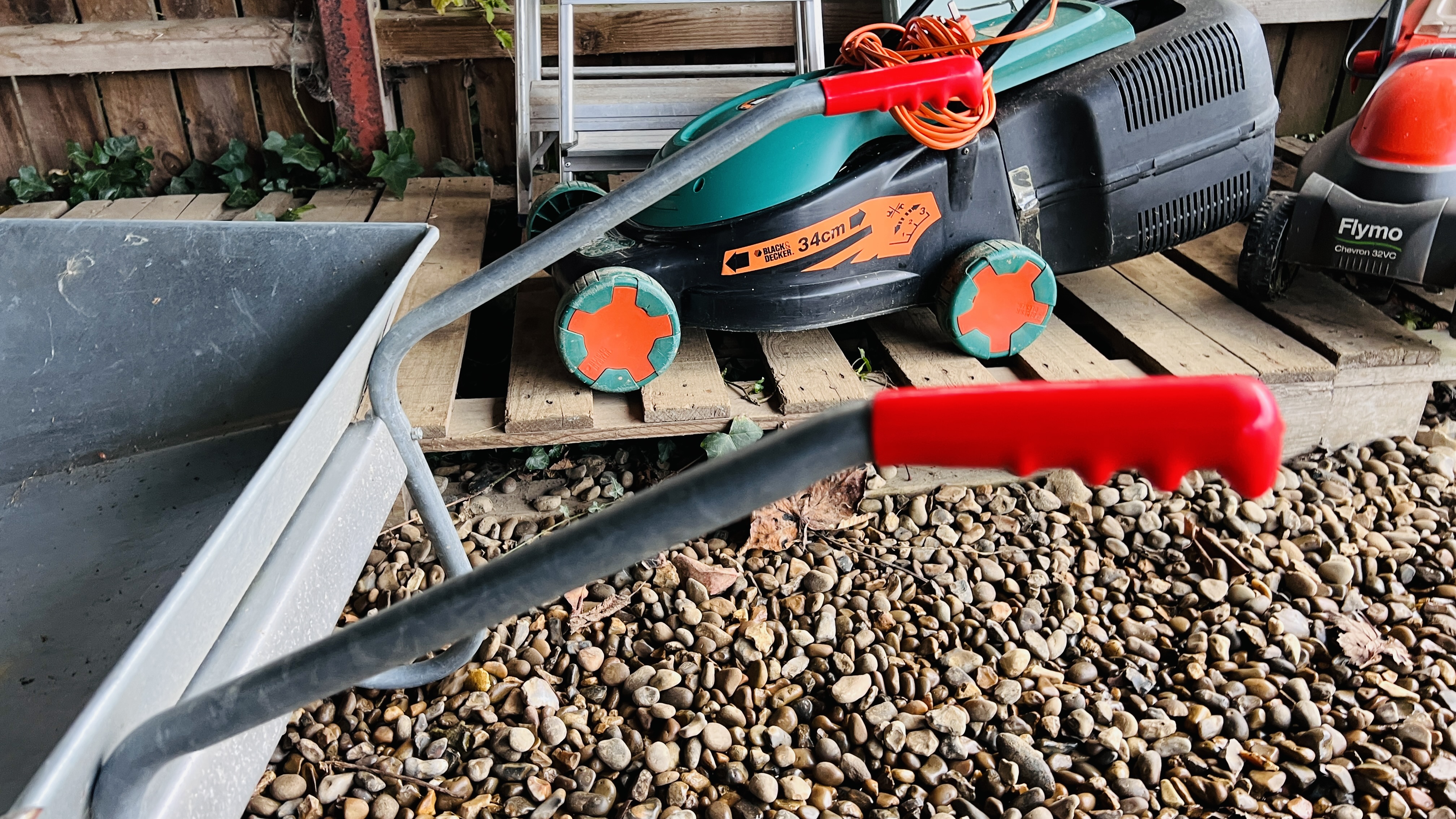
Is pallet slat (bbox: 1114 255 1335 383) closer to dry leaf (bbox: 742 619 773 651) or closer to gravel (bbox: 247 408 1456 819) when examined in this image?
gravel (bbox: 247 408 1456 819)

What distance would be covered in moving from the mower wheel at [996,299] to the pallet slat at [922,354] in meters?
0.05

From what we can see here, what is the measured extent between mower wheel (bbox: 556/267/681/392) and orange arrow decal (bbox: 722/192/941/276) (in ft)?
0.49

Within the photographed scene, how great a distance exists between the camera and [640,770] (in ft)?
4.31

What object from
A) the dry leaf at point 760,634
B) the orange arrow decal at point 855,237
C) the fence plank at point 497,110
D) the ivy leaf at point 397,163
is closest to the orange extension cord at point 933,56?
the orange arrow decal at point 855,237

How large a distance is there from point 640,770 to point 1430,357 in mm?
1662

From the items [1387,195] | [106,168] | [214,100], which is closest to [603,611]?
[1387,195]

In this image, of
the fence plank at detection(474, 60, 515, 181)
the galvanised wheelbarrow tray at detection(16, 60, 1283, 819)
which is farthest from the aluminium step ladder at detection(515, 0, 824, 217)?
the galvanised wheelbarrow tray at detection(16, 60, 1283, 819)

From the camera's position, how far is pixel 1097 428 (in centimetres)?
51

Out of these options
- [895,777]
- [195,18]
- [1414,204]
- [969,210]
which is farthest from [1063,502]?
[195,18]

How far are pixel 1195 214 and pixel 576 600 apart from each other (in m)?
1.41

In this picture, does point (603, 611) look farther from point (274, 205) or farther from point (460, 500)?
point (274, 205)

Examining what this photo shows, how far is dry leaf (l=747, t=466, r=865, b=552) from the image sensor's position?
1716mm

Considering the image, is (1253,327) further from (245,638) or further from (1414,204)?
(245,638)

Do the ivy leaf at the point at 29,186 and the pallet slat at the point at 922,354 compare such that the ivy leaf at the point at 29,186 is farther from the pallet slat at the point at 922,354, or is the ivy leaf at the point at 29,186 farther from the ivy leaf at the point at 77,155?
the pallet slat at the point at 922,354
